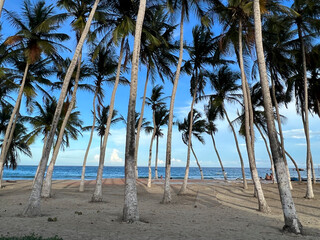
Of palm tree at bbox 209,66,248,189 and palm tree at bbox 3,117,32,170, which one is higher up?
palm tree at bbox 209,66,248,189

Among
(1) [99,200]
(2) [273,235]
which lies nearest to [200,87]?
(1) [99,200]

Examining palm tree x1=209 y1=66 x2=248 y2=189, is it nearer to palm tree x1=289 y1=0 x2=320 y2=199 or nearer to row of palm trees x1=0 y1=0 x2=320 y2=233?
row of palm trees x1=0 y1=0 x2=320 y2=233

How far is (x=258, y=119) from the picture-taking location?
72.5 feet

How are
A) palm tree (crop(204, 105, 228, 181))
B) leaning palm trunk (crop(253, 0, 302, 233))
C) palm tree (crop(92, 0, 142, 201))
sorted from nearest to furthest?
leaning palm trunk (crop(253, 0, 302, 233)), palm tree (crop(92, 0, 142, 201)), palm tree (crop(204, 105, 228, 181))

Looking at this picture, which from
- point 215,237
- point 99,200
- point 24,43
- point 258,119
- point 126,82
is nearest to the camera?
point 215,237

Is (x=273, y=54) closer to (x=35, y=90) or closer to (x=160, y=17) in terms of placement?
(x=160, y=17)

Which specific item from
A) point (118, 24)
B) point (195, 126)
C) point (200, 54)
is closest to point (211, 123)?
point (195, 126)

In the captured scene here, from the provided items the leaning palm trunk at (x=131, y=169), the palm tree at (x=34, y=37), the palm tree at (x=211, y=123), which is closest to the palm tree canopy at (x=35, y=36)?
the palm tree at (x=34, y=37)

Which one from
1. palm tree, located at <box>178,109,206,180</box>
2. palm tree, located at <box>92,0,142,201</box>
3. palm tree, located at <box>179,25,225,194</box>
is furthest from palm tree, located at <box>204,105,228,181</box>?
palm tree, located at <box>92,0,142,201</box>

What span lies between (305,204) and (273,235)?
7414mm

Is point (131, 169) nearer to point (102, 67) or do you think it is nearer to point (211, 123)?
point (102, 67)

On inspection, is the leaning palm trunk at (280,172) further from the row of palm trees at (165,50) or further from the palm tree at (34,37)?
the palm tree at (34,37)

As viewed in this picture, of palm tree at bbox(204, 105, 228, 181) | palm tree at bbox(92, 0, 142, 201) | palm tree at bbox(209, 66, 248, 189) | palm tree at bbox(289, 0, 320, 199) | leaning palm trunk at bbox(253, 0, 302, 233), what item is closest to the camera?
leaning palm trunk at bbox(253, 0, 302, 233)

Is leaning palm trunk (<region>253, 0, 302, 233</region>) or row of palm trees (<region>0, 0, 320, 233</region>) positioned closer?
leaning palm trunk (<region>253, 0, 302, 233</region>)
